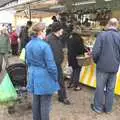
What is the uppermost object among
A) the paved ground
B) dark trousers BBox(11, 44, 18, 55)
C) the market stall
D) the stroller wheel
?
the market stall

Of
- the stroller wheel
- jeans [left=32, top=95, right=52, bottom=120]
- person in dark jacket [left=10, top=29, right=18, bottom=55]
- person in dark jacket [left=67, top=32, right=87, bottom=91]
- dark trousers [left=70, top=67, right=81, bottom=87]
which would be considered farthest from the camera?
person in dark jacket [left=10, top=29, right=18, bottom=55]

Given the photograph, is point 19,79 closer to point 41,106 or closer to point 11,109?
point 11,109

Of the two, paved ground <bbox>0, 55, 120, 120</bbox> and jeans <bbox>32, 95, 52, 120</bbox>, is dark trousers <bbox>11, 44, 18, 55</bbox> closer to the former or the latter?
paved ground <bbox>0, 55, 120, 120</bbox>

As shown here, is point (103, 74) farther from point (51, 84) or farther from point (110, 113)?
point (51, 84)

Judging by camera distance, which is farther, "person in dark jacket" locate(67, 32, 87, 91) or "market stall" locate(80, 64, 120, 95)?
"market stall" locate(80, 64, 120, 95)

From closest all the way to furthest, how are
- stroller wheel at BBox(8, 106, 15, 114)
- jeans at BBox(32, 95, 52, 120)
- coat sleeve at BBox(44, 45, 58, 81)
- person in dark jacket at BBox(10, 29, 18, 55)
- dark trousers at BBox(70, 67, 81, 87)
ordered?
coat sleeve at BBox(44, 45, 58, 81) → jeans at BBox(32, 95, 52, 120) → stroller wheel at BBox(8, 106, 15, 114) → dark trousers at BBox(70, 67, 81, 87) → person in dark jacket at BBox(10, 29, 18, 55)

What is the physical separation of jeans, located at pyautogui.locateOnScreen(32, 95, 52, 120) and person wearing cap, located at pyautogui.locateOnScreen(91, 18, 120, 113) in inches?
59.8

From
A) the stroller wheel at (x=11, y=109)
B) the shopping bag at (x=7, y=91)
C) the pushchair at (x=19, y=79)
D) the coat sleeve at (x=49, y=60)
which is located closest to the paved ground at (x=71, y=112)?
the stroller wheel at (x=11, y=109)

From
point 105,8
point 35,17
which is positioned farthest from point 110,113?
point 35,17

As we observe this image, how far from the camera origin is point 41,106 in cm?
480

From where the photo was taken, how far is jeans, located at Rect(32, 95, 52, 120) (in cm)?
473

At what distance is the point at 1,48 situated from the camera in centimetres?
1009

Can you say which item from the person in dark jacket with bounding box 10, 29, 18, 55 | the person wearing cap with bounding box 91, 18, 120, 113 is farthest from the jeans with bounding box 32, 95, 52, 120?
the person in dark jacket with bounding box 10, 29, 18, 55

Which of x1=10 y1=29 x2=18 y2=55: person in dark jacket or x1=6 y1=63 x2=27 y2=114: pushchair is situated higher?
x1=6 y1=63 x2=27 y2=114: pushchair
